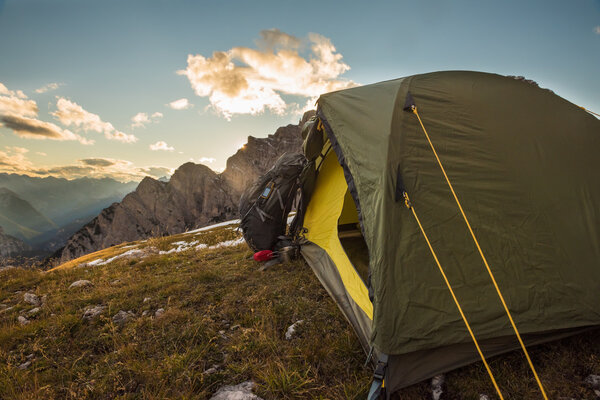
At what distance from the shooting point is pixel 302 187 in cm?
666

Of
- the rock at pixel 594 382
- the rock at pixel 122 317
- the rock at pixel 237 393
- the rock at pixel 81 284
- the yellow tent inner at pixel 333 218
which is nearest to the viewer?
the rock at pixel 594 382

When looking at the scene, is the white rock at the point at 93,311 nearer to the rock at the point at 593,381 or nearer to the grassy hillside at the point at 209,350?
the grassy hillside at the point at 209,350

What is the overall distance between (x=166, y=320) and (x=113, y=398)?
53.5 inches

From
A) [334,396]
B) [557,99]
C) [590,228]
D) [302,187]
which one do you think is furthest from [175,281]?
[557,99]

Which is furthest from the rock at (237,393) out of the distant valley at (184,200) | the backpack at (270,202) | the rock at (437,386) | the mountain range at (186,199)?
the distant valley at (184,200)

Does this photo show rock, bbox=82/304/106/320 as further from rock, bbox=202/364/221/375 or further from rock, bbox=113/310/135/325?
rock, bbox=202/364/221/375

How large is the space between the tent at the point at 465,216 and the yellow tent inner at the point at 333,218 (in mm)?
83

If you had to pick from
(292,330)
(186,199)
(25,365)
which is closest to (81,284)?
Answer: (25,365)

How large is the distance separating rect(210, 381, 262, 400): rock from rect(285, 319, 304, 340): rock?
Answer: 2.69 ft

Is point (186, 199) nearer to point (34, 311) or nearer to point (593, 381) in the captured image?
point (34, 311)

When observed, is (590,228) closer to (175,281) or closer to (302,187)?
(302,187)

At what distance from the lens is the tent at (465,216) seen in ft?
8.77

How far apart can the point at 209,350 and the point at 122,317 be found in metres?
2.16

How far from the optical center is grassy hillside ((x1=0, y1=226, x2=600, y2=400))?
8.52 ft
